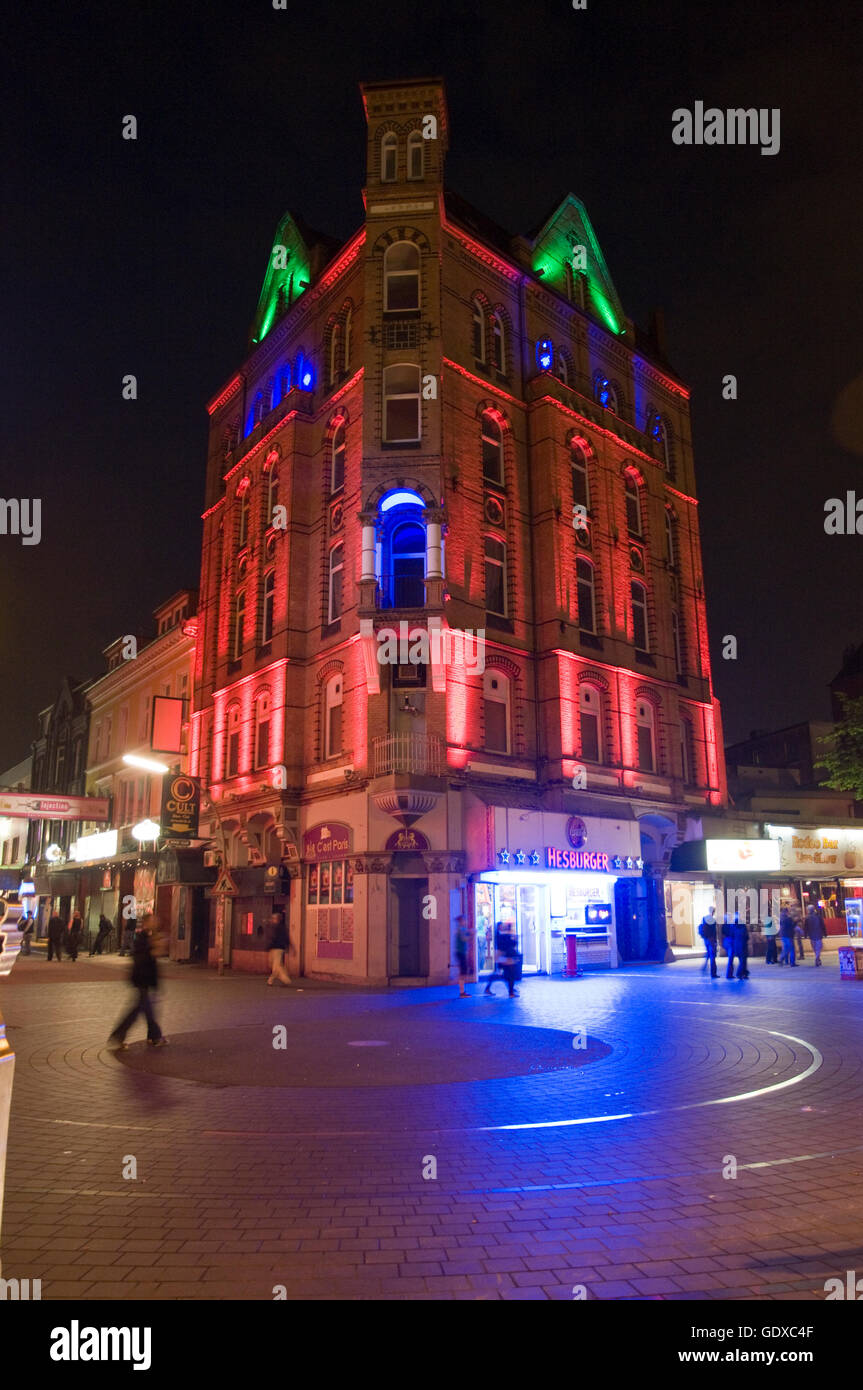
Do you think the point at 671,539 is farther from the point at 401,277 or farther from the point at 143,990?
the point at 143,990

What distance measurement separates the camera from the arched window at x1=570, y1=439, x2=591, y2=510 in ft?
105

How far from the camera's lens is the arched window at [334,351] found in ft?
101

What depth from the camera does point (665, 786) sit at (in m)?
32.3

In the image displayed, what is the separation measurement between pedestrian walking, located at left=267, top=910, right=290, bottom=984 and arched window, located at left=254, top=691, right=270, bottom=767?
313 inches

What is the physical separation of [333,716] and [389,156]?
756 inches

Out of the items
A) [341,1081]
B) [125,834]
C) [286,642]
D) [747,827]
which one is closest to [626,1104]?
[341,1081]

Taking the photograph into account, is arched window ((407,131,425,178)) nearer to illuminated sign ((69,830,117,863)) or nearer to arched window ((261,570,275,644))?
arched window ((261,570,275,644))

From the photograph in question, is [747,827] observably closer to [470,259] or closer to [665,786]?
[665,786]

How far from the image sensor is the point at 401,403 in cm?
2748

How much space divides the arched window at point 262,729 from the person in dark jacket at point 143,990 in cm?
1724

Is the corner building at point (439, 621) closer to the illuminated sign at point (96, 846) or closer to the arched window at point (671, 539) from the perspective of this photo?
the arched window at point (671, 539)

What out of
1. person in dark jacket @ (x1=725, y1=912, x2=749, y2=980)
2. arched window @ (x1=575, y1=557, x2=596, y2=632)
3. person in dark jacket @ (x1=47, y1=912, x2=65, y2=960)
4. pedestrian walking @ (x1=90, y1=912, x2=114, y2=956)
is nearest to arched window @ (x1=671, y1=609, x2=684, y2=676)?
arched window @ (x1=575, y1=557, x2=596, y2=632)

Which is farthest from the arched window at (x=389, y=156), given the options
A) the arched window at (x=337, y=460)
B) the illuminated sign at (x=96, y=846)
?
the illuminated sign at (x=96, y=846)

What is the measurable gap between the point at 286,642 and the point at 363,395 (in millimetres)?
8342
